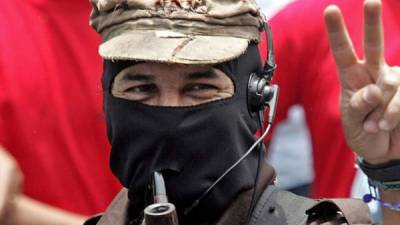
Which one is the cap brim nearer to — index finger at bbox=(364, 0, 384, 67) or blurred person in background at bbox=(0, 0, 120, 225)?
index finger at bbox=(364, 0, 384, 67)

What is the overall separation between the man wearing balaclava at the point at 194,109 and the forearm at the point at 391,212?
0.09m

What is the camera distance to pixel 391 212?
8.78 ft

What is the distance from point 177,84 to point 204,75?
0.07m

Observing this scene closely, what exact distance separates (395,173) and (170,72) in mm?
583

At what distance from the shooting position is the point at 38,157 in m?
3.69

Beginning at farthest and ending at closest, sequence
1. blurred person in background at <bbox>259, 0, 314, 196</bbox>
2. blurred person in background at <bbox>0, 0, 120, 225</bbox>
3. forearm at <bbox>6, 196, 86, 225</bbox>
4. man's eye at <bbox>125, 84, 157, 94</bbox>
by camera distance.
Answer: blurred person in background at <bbox>259, 0, 314, 196</bbox> → blurred person in background at <bbox>0, 0, 120, 225</bbox> → forearm at <bbox>6, 196, 86, 225</bbox> → man's eye at <bbox>125, 84, 157, 94</bbox>

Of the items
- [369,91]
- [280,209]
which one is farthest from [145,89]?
[369,91]

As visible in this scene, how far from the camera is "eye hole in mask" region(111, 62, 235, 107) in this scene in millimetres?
2857

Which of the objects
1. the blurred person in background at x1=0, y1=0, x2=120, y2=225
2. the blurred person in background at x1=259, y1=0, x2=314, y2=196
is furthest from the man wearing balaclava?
the blurred person in background at x1=259, y1=0, x2=314, y2=196

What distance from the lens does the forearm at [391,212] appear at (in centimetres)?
267

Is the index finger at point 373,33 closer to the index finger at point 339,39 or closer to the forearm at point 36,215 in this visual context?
the index finger at point 339,39

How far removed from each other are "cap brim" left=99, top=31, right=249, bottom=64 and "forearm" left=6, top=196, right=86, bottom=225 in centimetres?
84

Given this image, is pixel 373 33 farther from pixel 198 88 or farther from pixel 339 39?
pixel 198 88

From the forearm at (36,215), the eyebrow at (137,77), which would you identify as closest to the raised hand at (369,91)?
the eyebrow at (137,77)
